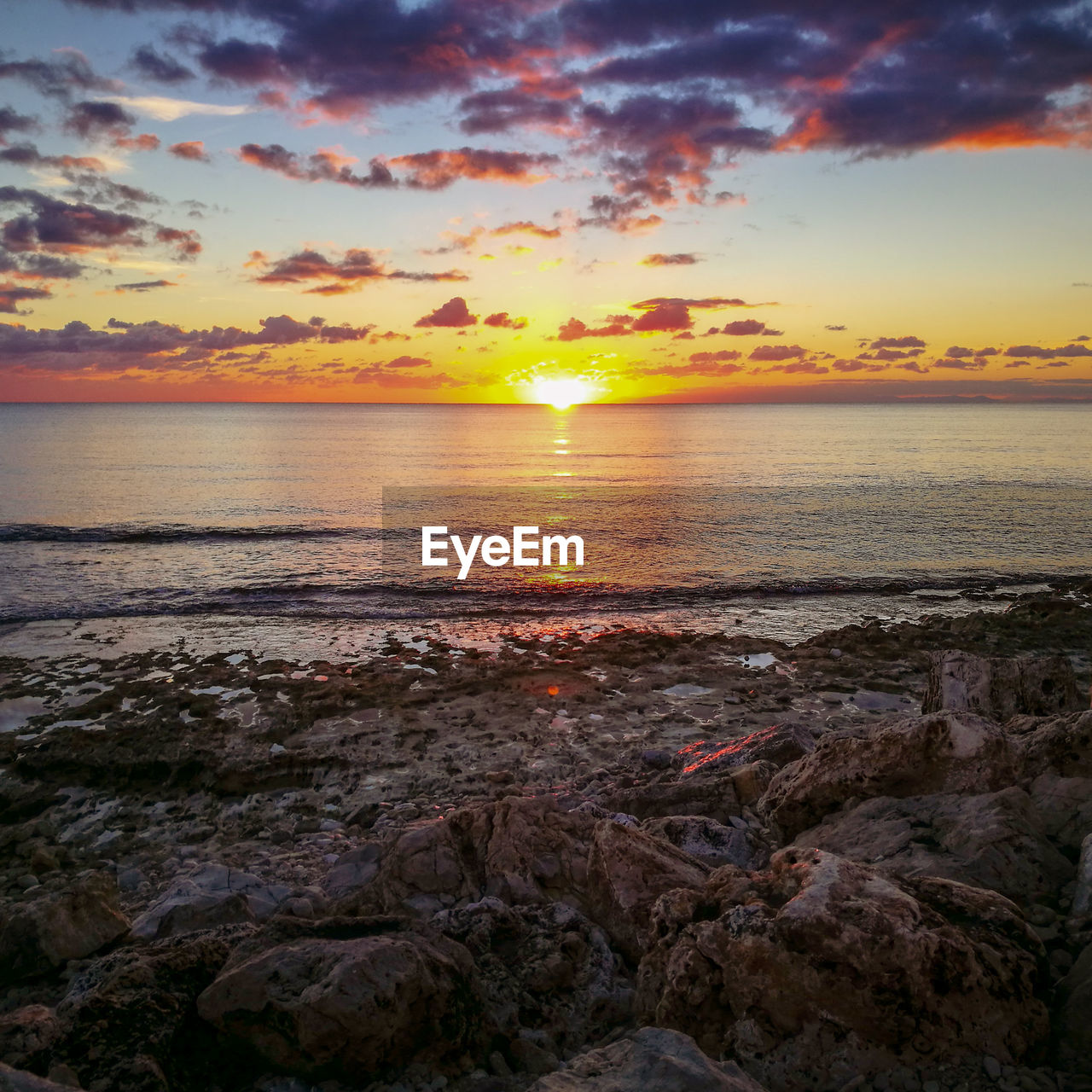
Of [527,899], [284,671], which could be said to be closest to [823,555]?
[284,671]

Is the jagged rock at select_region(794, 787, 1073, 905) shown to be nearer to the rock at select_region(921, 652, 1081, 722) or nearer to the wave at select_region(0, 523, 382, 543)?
the rock at select_region(921, 652, 1081, 722)

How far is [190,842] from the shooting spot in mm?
8742

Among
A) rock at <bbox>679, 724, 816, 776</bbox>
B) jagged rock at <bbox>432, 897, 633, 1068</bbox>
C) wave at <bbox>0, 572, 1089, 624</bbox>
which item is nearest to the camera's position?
jagged rock at <bbox>432, 897, 633, 1068</bbox>

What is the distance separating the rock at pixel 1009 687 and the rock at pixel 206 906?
7586 mm

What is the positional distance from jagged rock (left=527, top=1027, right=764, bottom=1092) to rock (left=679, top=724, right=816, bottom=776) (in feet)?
17.9

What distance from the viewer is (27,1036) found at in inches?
167

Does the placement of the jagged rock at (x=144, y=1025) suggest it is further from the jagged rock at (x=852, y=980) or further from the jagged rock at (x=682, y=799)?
the jagged rock at (x=682, y=799)

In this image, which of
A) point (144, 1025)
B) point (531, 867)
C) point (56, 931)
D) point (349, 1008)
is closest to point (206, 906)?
point (56, 931)

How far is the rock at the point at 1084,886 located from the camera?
460cm

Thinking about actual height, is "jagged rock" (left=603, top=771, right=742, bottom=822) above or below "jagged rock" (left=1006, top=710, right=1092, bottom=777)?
below

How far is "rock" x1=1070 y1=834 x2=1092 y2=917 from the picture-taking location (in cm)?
460

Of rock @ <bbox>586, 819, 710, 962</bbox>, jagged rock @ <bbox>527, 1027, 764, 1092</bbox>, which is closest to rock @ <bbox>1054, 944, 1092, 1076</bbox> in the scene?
jagged rock @ <bbox>527, 1027, 764, 1092</bbox>

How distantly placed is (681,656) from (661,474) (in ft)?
161

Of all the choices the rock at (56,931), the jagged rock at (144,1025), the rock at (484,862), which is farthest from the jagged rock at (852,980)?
the rock at (56,931)
